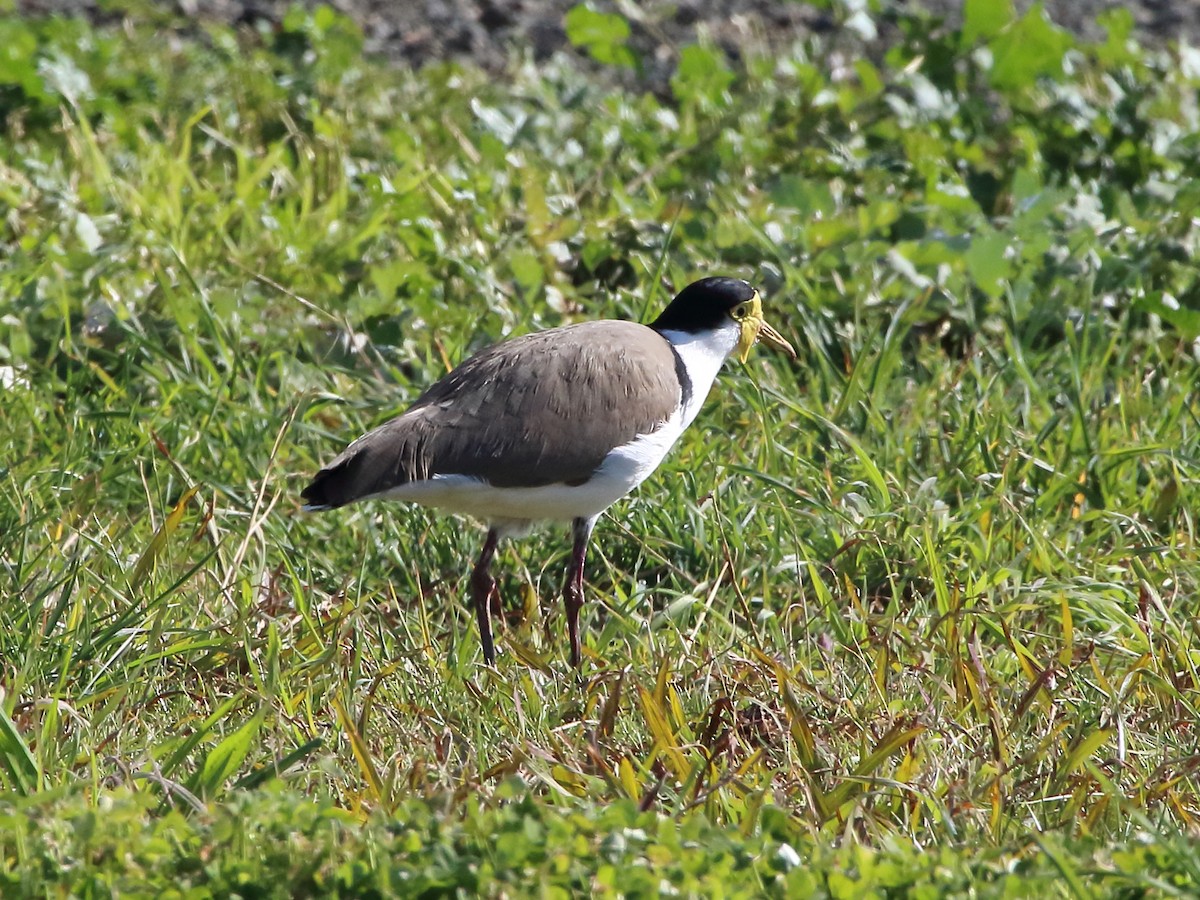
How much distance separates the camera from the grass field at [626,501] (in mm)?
3221

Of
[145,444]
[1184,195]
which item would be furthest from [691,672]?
[1184,195]

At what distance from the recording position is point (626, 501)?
498 cm

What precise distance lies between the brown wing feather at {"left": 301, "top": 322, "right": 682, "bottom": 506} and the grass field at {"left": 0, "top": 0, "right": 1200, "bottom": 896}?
35 cm

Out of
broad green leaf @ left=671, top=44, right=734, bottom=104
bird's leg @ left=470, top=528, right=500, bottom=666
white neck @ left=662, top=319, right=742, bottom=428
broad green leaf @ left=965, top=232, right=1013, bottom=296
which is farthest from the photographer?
broad green leaf @ left=671, top=44, right=734, bottom=104

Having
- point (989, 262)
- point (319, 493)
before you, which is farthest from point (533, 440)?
point (989, 262)

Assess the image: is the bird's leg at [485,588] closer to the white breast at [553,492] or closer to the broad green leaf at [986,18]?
the white breast at [553,492]

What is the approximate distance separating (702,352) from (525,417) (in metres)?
0.72

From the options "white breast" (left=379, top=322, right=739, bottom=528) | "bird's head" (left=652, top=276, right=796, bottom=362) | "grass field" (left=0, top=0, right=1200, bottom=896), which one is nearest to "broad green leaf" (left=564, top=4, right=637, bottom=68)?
"grass field" (left=0, top=0, right=1200, bottom=896)

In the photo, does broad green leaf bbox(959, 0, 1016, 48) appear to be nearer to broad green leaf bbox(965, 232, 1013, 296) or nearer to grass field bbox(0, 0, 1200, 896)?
grass field bbox(0, 0, 1200, 896)

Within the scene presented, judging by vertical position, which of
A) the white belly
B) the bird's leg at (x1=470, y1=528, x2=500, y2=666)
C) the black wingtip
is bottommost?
the bird's leg at (x1=470, y1=528, x2=500, y2=666)

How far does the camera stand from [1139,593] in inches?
175

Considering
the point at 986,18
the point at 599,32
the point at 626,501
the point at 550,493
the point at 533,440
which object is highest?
the point at 986,18

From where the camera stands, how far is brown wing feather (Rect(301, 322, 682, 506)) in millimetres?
4168

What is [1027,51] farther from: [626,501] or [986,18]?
A: [626,501]
